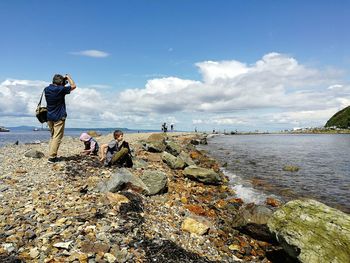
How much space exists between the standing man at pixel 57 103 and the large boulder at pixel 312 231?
35.8 feet

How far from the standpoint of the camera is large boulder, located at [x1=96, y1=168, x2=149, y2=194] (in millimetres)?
10570

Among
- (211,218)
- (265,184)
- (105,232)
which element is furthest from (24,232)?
(265,184)

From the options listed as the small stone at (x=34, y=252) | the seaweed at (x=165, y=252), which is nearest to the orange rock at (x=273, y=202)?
the seaweed at (x=165, y=252)

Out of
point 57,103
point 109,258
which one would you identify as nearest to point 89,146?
point 57,103

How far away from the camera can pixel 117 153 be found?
14648 millimetres

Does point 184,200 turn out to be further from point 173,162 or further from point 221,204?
point 173,162

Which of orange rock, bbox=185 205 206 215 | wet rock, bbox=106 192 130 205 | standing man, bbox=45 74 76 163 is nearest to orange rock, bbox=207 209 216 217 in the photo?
orange rock, bbox=185 205 206 215

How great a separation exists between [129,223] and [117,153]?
22.3 feet

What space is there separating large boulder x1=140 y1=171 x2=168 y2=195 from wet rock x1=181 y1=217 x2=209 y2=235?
107 inches

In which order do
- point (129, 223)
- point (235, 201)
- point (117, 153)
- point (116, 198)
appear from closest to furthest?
point (129, 223) → point (116, 198) → point (235, 201) → point (117, 153)

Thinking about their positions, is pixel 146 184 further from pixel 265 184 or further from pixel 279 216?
pixel 265 184

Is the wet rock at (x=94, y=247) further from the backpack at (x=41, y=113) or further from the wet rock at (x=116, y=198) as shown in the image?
the backpack at (x=41, y=113)

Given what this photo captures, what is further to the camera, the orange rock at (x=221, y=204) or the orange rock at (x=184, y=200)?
the orange rock at (x=221, y=204)

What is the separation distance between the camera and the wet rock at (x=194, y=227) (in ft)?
29.7
